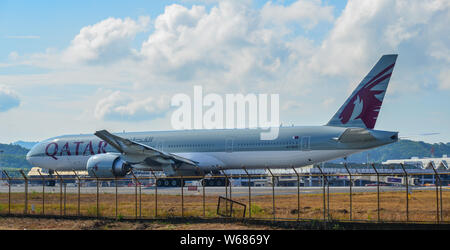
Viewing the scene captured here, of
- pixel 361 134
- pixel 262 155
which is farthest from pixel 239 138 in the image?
pixel 361 134

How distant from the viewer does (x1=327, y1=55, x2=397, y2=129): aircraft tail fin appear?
4119 centimetres

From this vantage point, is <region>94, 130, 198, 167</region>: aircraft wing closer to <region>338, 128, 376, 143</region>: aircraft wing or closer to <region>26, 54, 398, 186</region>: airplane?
<region>26, 54, 398, 186</region>: airplane

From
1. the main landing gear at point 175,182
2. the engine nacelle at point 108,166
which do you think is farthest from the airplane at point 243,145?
the main landing gear at point 175,182

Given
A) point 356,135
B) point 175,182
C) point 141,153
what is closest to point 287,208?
point 356,135

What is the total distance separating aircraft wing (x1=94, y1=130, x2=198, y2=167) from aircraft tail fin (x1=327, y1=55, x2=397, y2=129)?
1320 centimetres

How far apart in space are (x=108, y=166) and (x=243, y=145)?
10395mm

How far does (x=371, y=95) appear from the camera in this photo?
41469 millimetres

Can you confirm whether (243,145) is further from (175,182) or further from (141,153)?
(141,153)

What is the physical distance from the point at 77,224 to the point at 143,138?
25.4 meters

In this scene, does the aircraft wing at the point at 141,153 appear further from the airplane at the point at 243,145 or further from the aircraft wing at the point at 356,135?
the aircraft wing at the point at 356,135

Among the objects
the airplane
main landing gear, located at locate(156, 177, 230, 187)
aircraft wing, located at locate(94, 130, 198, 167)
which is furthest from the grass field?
main landing gear, located at locate(156, 177, 230, 187)

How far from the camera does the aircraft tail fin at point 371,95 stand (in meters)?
41.2
